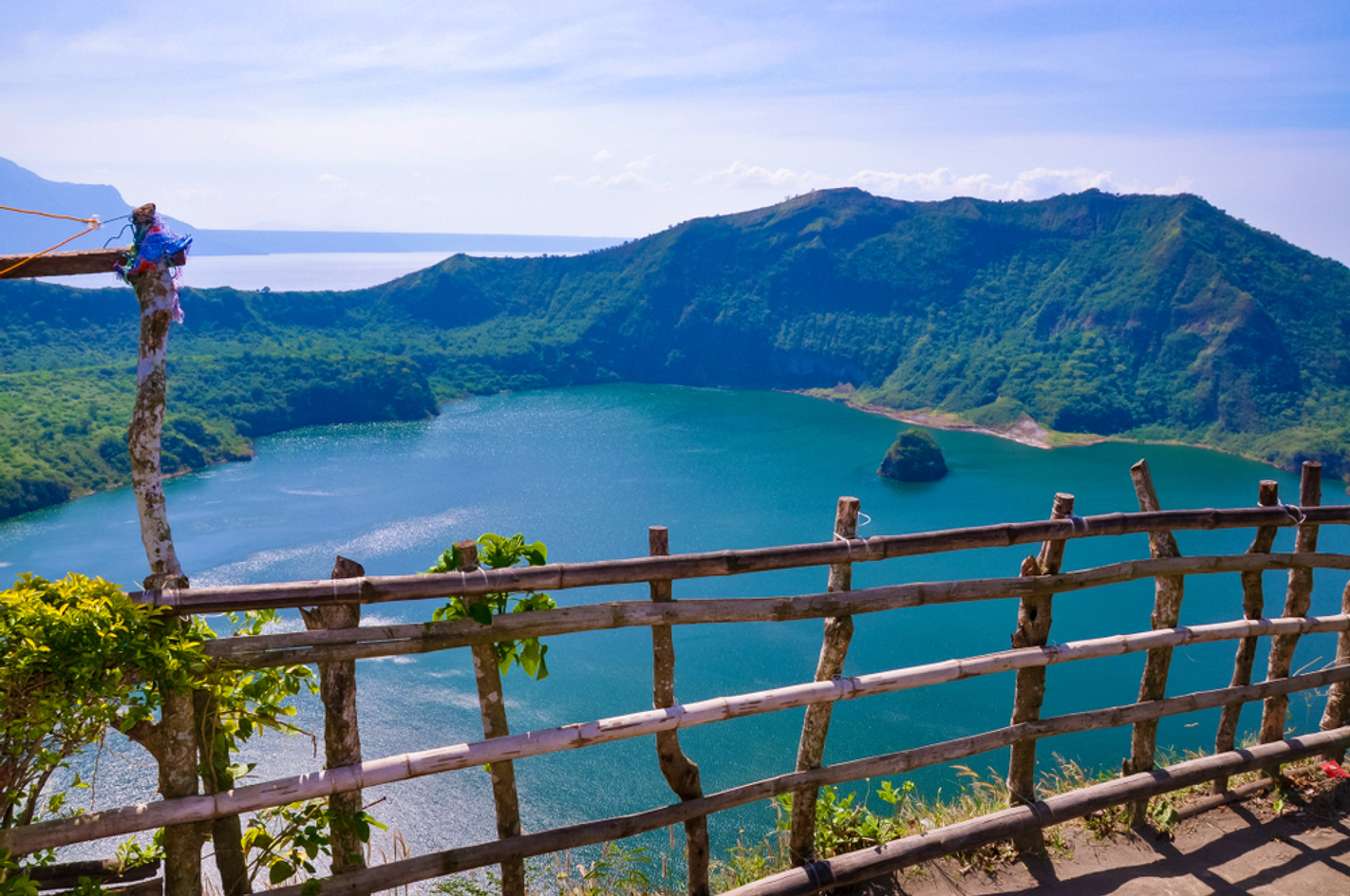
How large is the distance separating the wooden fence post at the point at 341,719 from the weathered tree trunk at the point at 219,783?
0.90 feet

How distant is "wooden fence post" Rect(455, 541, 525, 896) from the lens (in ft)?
9.77

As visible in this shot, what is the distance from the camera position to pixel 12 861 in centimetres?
255

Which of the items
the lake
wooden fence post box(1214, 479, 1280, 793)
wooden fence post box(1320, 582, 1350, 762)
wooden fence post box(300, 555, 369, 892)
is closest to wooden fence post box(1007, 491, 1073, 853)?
wooden fence post box(1214, 479, 1280, 793)

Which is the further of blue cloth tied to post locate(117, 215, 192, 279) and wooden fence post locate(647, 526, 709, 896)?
wooden fence post locate(647, 526, 709, 896)

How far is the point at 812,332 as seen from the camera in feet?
303

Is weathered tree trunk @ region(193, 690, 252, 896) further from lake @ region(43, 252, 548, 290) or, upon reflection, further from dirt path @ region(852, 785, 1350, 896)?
lake @ region(43, 252, 548, 290)

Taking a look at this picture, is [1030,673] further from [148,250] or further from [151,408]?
[148,250]

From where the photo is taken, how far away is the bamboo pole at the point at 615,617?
274 cm

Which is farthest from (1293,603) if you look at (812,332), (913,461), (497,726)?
(812,332)

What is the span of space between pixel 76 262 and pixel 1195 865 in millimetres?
4530

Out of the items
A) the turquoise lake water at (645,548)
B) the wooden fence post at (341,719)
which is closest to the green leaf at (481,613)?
the wooden fence post at (341,719)

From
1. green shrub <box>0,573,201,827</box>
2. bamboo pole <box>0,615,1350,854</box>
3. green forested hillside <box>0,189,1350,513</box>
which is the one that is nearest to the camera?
green shrub <box>0,573,201,827</box>

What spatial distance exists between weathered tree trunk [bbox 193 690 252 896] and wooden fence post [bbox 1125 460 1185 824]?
3465 millimetres

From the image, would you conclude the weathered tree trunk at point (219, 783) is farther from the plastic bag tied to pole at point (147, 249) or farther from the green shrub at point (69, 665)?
the plastic bag tied to pole at point (147, 249)
